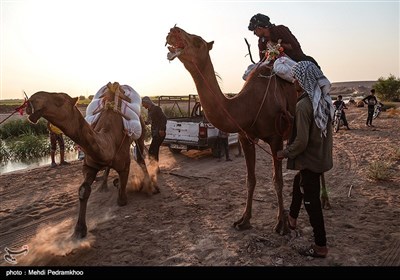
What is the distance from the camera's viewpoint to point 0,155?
14.6m

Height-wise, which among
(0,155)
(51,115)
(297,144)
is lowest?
(0,155)

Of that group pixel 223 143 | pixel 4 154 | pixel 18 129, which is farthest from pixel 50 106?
pixel 18 129

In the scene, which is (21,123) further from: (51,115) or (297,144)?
(297,144)

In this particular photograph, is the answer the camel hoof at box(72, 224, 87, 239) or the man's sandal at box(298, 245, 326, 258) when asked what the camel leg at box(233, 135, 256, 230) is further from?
the camel hoof at box(72, 224, 87, 239)

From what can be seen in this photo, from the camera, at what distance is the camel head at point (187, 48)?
4.25 m

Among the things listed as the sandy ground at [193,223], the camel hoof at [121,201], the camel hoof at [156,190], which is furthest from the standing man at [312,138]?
the camel hoof at [156,190]

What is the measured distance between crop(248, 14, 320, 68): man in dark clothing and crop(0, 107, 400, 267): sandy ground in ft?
8.99

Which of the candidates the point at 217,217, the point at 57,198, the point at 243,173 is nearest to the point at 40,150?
the point at 57,198

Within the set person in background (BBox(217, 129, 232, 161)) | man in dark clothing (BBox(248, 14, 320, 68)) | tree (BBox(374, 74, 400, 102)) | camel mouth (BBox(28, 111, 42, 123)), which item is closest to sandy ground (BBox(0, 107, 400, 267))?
person in background (BBox(217, 129, 232, 161))

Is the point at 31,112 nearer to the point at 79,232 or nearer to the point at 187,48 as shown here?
the point at 187,48

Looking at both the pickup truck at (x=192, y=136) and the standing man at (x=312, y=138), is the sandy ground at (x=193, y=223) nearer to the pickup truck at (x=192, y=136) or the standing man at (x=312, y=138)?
the standing man at (x=312, y=138)

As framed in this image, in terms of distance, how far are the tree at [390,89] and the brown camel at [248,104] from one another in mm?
46908

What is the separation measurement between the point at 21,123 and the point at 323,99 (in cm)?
2047
